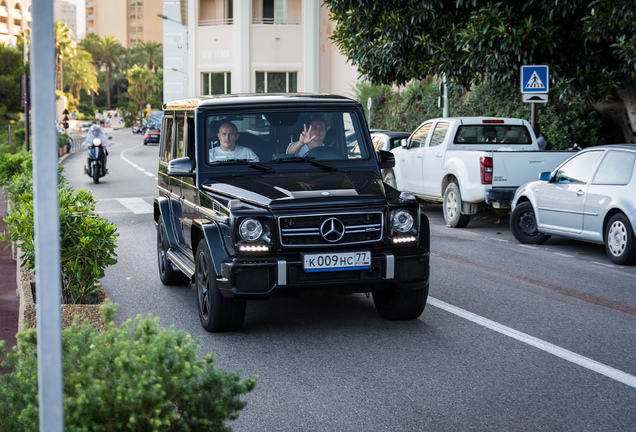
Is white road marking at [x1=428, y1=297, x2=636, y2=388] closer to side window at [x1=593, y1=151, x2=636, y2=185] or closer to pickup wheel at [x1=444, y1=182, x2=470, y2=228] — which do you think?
side window at [x1=593, y1=151, x2=636, y2=185]

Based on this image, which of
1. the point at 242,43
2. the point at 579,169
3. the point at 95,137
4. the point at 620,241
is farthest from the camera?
the point at 242,43

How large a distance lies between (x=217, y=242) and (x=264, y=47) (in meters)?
45.5

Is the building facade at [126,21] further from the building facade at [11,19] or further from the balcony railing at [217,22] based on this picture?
the balcony railing at [217,22]

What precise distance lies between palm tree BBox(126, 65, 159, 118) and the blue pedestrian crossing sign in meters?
118

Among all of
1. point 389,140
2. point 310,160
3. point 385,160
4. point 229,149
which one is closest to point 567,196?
point 385,160

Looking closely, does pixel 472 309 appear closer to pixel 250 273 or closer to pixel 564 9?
pixel 250 273

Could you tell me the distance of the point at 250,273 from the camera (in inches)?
246

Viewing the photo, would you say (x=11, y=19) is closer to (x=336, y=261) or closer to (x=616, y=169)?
(x=616, y=169)

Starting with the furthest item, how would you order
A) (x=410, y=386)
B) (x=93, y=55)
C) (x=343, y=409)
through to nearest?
1. (x=93, y=55)
2. (x=410, y=386)
3. (x=343, y=409)

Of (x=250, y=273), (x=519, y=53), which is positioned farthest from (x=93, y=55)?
(x=250, y=273)

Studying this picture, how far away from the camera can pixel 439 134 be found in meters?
15.9

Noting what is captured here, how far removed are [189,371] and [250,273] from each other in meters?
3.18

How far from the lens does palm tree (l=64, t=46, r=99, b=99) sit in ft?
389

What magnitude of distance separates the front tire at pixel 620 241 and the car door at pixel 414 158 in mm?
5777
